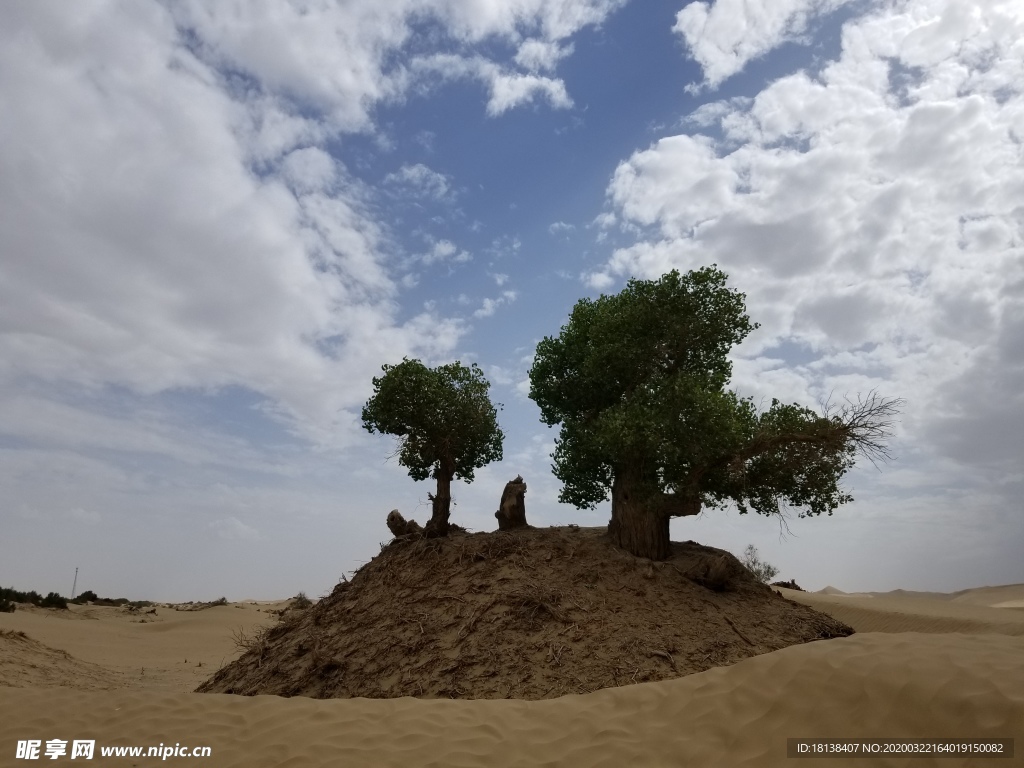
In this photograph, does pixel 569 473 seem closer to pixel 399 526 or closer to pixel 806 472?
pixel 399 526

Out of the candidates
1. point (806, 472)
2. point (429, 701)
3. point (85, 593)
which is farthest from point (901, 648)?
point (85, 593)

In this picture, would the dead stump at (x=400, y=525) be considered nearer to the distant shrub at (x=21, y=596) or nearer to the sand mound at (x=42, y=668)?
the sand mound at (x=42, y=668)

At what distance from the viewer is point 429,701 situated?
9.56 m

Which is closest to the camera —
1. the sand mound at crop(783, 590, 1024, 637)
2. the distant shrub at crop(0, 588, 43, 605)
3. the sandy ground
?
the sandy ground

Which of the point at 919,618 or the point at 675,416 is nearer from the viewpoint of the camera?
the point at 675,416

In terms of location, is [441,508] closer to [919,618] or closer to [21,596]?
[919,618]

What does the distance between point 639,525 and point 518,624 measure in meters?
4.83

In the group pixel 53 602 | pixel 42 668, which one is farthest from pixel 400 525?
pixel 53 602

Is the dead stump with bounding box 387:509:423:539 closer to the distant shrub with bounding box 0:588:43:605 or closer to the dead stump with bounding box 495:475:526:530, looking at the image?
the dead stump with bounding box 495:475:526:530

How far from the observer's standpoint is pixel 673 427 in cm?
1580

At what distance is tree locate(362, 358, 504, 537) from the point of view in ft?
59.4

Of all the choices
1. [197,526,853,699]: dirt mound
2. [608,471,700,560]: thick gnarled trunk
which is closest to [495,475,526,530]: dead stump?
[197,526,853,699]: dirt mound

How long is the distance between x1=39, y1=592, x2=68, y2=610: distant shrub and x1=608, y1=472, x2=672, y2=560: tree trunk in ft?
90.1

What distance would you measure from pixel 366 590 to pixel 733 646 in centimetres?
849
